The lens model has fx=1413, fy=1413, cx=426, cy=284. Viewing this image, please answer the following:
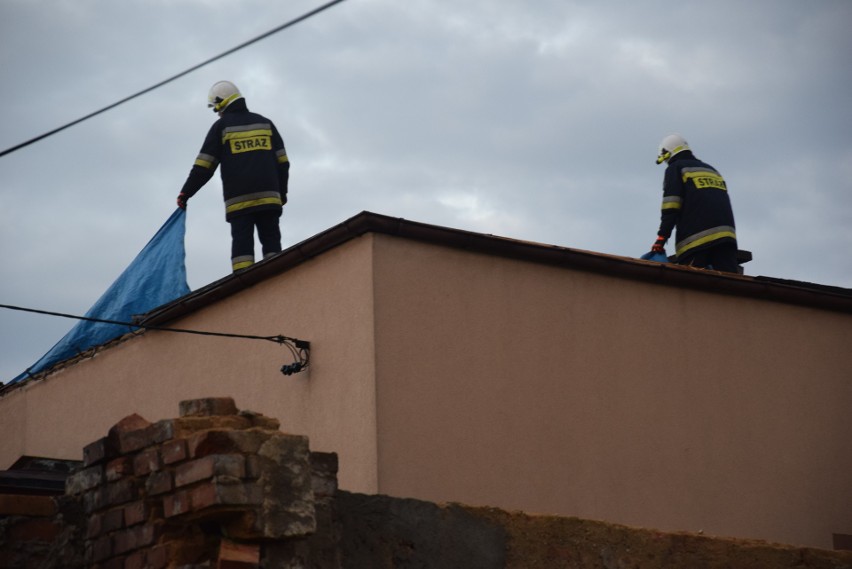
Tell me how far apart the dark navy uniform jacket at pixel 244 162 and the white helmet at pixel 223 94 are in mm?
64

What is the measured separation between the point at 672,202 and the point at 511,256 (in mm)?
3568

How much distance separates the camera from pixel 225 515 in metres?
5.57

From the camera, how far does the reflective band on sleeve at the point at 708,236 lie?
1393 centimetres

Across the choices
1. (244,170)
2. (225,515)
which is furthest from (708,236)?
(225,515)

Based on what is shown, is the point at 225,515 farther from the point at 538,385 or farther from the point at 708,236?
the point at 708,236

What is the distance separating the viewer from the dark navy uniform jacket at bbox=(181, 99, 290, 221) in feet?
44.1

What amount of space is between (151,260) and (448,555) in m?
8.05

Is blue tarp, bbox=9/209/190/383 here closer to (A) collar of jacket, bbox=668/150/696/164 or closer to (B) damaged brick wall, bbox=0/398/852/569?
(A) collar of jacket, bbox=668/150/696/164

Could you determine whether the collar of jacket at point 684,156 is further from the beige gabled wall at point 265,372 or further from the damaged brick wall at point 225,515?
the damaged brick wall at point 225,515

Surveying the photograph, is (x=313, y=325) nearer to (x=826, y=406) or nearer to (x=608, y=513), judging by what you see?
(x=608, y=513)

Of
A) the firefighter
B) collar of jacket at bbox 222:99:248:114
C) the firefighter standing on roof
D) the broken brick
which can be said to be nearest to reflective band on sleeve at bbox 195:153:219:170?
the firefighter standing on roof

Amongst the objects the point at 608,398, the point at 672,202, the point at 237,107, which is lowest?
the point at 608,398

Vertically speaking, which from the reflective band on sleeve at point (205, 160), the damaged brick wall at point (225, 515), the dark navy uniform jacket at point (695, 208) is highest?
the reflective band on sleeve at point (205, 160)

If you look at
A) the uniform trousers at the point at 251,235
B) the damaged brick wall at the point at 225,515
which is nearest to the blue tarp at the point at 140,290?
the uniform trousers at the point at 251,235
